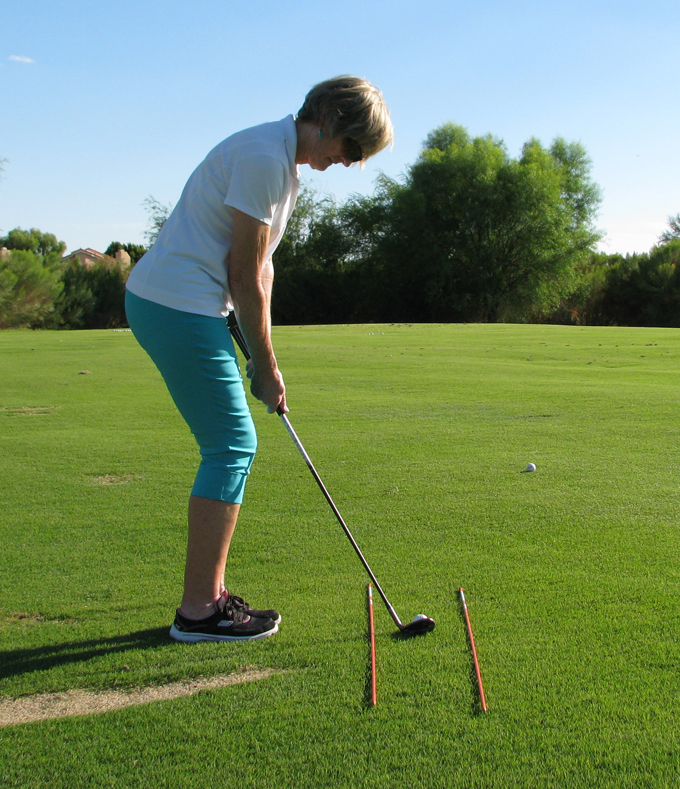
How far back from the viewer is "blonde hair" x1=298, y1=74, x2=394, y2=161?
7.91 ft

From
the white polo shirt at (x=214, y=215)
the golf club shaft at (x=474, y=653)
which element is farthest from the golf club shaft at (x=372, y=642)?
the white polo shirt at (x=214, y=215)

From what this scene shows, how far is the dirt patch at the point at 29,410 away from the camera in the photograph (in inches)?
279

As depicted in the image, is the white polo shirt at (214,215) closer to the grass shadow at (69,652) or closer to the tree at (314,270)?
the grass shadow at (69,652)

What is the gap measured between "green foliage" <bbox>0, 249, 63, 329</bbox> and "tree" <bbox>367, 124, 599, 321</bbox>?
1752 centimetres

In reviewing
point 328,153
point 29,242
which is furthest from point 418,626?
point 29,242

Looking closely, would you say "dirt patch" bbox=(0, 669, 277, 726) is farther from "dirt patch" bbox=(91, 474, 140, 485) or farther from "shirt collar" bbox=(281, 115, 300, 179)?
"dirt patch" bbox=(91, 474, 140, 485)

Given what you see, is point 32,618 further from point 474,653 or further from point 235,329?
point 474,653

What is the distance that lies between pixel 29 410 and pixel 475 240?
35.8 metres

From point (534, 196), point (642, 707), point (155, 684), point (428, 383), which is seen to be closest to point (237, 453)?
point (155, 684)

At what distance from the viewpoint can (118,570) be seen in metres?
3.05

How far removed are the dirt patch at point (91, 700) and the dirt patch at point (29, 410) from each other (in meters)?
5.36

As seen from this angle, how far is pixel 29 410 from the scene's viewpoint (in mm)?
7289

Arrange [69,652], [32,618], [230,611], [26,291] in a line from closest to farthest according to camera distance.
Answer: [69,652], [230,611], [32,618], [26,291]

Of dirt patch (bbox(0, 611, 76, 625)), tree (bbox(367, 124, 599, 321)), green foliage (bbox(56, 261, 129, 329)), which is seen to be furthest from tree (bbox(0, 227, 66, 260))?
dirt patch (bbox(0, 611, 76, 625))
